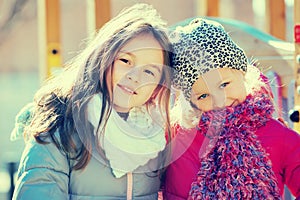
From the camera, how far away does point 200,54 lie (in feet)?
5.19

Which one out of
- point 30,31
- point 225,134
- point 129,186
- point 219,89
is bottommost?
point 30,31

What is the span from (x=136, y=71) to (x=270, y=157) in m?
0.39

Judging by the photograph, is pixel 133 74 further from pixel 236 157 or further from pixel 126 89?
pixel 236 157

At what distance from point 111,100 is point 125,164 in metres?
0.16

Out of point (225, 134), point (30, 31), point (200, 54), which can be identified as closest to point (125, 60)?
point (200, 54)

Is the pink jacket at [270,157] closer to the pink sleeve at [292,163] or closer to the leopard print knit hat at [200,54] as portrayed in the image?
the pink sleeve at [292,163]

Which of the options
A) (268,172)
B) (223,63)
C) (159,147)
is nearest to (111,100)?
(159,147)

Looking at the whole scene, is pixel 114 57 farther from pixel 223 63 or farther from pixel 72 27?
pixel 72 27

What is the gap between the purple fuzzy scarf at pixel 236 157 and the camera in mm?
1532

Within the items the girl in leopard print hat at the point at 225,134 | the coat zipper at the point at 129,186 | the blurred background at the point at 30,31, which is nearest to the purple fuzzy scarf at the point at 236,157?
the girl in leopard print hat at the point at 225,134

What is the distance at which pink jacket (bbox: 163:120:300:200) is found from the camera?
5.08ft

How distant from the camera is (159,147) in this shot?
1.60m

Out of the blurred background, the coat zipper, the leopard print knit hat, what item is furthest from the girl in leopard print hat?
Answer: the blurred background

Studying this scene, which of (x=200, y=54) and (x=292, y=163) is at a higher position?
(x=200, y=54)
